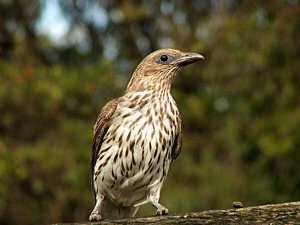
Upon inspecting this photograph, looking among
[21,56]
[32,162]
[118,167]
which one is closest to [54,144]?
[32,162]

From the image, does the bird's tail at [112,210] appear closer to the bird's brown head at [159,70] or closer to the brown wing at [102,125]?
the brown wing at [102,125]

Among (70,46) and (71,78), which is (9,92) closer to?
(71,78)

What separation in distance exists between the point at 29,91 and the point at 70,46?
7.01ft

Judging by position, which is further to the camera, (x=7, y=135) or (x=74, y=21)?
(x=74, y=21)

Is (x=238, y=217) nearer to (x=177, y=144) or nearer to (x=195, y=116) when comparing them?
(x=177, y=144)

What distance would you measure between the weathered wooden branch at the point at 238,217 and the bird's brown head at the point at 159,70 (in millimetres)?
2441

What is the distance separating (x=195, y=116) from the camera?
12.3 meters

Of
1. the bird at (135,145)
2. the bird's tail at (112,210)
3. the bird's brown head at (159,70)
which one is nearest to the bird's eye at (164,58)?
the bird's brown head at (159,70)

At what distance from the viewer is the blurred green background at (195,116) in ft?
36.1

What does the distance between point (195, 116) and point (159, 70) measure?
5649 millimetres

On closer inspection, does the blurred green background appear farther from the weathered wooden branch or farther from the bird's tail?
the weathered wooden branch

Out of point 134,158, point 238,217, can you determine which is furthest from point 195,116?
point 238,217

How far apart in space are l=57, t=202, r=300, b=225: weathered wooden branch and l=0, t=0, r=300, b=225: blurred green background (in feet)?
20.5

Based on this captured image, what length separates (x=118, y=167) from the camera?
6.23 m
